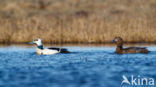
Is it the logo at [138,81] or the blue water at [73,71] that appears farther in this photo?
the blue water at [73,71]

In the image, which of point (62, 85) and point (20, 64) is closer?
point (62, 85)

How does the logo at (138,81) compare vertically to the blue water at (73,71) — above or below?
below

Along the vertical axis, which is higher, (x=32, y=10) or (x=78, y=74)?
(x=32, y=10)

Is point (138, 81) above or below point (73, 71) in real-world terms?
below

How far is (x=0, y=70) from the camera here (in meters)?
15.4

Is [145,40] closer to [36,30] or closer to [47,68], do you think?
[36,30]

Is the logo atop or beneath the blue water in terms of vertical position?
beneath

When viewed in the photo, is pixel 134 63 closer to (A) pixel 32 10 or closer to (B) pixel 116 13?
(B) pixel 116 13

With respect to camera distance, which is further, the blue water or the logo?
the blue water

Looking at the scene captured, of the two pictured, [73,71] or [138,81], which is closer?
[138,81]

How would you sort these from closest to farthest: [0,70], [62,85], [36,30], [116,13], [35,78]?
[62,85] → [35,78] → [0,70] → [36,30] → [116,13]

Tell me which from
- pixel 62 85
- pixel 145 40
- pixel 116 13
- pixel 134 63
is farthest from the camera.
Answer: pixel 116 13

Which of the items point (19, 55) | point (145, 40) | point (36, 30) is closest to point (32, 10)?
point (36, 30)

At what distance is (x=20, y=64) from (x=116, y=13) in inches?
1226
